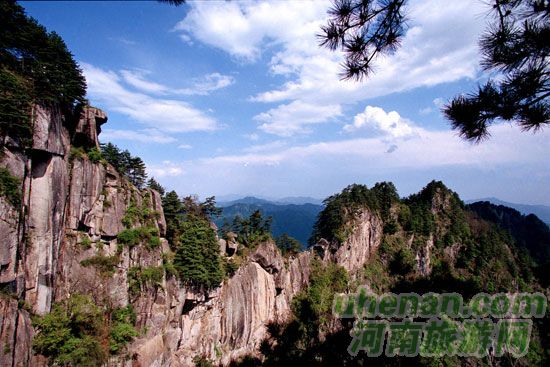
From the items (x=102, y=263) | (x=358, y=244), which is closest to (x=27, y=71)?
(x=102, y=263)

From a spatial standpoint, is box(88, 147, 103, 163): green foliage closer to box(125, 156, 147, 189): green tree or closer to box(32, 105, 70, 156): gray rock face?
box(32, 105, 70, 156): gray rock face

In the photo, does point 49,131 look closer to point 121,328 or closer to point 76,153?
point 76,153

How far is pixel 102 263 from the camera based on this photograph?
24938 mm

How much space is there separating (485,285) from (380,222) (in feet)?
75.4

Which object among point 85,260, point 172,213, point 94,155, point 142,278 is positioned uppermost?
point 94,155

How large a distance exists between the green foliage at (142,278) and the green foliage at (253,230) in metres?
14.8

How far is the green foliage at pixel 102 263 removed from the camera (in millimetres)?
24516

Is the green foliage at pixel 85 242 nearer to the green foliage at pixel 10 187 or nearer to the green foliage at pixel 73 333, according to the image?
the green foliage at pixel 73 333

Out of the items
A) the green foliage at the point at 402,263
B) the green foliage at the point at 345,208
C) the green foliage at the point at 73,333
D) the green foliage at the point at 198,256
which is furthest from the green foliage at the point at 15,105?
the green foliage at the point at 402,263

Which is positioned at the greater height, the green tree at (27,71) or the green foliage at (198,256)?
the green tree at (27,71)

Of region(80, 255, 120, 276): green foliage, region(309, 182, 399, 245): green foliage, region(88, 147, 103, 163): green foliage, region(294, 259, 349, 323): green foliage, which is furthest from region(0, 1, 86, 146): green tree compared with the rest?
region(309, 182, 399, 245): green foliage

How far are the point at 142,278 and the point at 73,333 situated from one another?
6.45 metres

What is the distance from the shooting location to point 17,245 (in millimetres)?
19297

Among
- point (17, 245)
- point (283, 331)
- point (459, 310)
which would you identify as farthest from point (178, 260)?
point (459, 310)
